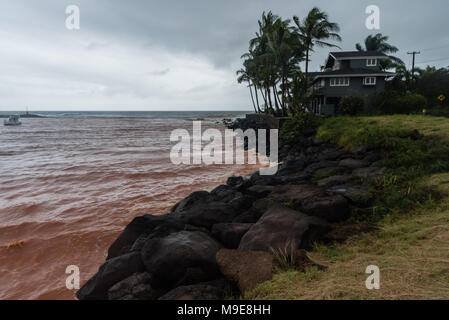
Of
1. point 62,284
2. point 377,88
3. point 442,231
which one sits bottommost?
point 62,284

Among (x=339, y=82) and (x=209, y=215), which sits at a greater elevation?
(x=339, y=82)

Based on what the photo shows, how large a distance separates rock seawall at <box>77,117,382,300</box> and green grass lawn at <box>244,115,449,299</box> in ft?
0.82

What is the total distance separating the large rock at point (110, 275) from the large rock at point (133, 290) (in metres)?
0.31

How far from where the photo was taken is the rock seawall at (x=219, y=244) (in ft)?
9.91

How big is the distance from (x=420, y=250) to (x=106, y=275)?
419 cm

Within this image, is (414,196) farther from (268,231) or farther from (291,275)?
(291,275)

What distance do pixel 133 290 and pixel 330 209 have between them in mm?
3297

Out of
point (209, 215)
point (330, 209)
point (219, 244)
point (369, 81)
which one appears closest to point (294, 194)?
point (330, 209)

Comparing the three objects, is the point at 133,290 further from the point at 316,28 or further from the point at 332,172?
the point at 316,28

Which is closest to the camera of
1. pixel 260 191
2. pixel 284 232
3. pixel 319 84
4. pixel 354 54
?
pixel 284 232

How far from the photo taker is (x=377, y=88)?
2808cm

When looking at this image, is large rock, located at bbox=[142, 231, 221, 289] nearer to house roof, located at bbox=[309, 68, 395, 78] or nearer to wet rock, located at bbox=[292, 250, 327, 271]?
wet rock, located at bbox=[292, 250, 327, 271]

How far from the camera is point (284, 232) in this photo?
369 cm
